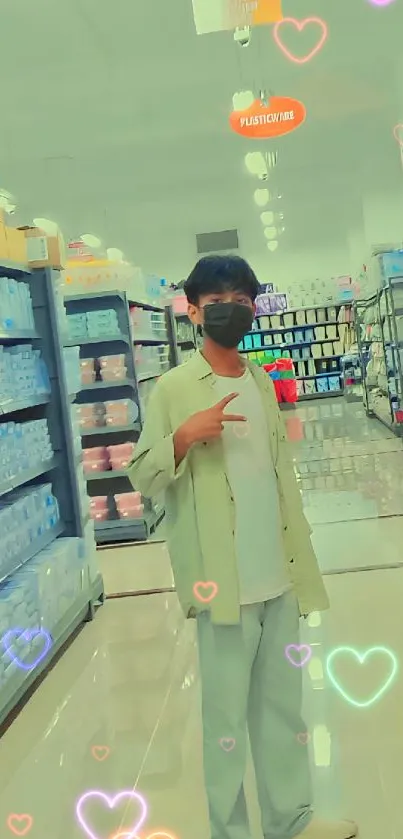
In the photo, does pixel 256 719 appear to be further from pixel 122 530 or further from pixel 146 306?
pixel 146 306

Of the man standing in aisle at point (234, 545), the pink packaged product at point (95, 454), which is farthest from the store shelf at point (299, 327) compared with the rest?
the man standing in aisle at point (234, 545)

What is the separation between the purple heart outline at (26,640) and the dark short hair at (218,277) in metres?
2.00

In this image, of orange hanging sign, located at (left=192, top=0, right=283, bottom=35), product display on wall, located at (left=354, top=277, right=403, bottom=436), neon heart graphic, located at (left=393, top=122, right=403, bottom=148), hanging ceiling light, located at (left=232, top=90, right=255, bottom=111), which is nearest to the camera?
orange hanging sign, located at (left=192, top=0, right=283, bottom=35)

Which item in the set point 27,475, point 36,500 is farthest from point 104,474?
point 27,475

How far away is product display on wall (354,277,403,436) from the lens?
10.0m

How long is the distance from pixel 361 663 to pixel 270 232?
17.0 metres

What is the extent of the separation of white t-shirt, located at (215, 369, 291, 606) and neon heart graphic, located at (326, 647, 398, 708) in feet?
4.37

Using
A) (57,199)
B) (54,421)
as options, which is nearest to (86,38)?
(54,421)

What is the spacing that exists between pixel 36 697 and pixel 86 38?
20.0 feet

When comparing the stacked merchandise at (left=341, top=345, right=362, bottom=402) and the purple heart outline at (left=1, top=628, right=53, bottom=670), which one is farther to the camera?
the stacked merchandise at (left=341, top=345, right=362, bottom=402)

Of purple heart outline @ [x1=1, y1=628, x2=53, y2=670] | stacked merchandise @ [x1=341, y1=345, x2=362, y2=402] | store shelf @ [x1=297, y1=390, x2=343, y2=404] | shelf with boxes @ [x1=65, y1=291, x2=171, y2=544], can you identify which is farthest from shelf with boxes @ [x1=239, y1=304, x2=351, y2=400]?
purple heart outline @ [x1=1, y1=628, x2=53, y2=670]

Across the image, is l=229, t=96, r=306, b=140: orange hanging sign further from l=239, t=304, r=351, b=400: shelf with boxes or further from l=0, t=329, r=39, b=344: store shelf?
l=239, t=304, r=351, b=400: shelf with boxes

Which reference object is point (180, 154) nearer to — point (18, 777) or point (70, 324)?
point (70, 324)

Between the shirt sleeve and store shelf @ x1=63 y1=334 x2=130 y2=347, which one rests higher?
store shelf @ x1=63 y1=334 x2=130 y2=347
